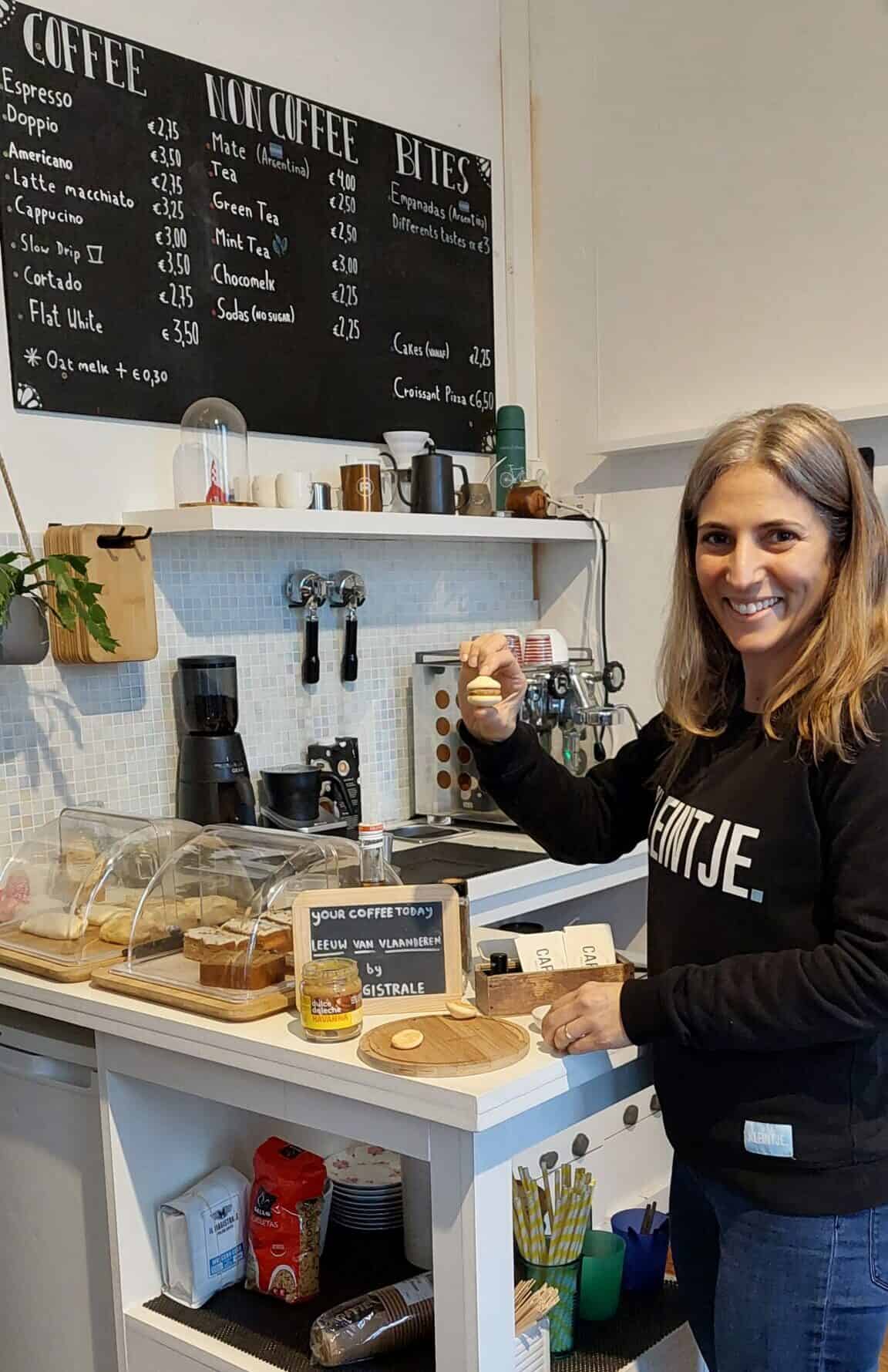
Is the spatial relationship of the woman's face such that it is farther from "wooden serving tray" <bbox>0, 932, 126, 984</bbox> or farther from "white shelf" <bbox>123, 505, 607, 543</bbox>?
"white shelf" <bbox>123, 505, 607, 543</bbox>

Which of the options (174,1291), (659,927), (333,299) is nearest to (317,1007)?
(659,927)

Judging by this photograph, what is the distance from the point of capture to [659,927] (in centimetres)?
145

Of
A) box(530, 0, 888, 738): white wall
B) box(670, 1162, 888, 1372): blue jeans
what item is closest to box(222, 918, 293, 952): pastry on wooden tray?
box(670, 1162, 888, 1372): blue jeans

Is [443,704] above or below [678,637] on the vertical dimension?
below

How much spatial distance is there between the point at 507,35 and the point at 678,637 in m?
2.42

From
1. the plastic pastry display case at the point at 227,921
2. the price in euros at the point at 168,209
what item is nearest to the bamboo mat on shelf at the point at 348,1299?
the plastic pastry display case at the point at 227,921

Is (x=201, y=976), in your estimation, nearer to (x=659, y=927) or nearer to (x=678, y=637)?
(x=659, y=927)

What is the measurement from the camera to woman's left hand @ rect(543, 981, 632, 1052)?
137 centimetres

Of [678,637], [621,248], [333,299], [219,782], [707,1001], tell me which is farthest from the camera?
[621,248]

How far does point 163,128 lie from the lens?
98.7 inches

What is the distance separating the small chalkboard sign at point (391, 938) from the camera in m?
1.54

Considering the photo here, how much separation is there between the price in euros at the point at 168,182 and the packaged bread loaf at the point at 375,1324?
2.07m

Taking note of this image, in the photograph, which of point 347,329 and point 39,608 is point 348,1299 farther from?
point 347,329

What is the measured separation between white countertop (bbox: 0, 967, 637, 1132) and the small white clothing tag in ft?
0.66
